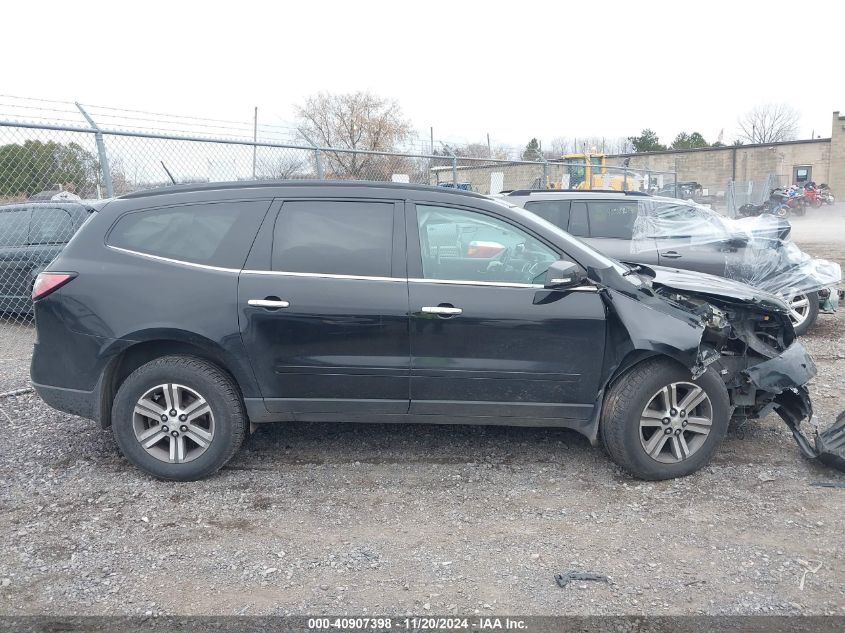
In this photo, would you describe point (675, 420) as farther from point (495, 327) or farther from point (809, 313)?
point (809, 313)

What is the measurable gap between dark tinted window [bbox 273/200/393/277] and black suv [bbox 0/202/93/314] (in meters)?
5.03

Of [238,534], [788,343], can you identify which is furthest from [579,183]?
[238,534]

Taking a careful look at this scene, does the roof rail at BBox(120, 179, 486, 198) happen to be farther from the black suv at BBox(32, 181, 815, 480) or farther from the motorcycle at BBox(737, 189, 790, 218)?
the motorcycle at BBox(737, 189, 790, 218)

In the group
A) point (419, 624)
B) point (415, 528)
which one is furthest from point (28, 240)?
point (419, 624)

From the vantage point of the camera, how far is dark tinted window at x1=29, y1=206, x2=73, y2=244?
26.2ft

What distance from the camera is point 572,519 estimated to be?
3.68 m

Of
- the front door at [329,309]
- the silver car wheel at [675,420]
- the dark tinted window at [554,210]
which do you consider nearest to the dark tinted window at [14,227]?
the front door at [329,309]

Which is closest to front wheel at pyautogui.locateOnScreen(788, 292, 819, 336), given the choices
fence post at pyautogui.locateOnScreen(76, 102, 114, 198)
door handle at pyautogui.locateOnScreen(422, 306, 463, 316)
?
door handle at pyautogui.locateOnScreen(422, 306, 463, 316)

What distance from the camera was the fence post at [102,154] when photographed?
6.75 meters

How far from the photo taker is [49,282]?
4.10 meters

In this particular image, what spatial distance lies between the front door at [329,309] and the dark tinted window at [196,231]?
4.4 inches

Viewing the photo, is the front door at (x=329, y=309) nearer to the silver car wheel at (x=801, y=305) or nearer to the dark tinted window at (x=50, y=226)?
the dark tinted window at (x=50, y=226)

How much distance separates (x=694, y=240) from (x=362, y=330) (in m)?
5.25

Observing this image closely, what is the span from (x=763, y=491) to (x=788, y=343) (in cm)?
114
